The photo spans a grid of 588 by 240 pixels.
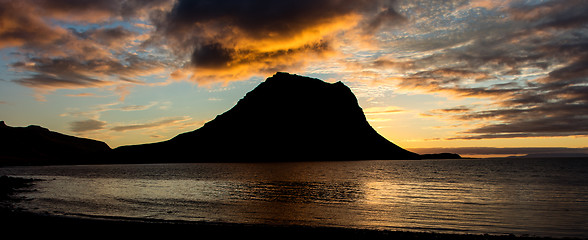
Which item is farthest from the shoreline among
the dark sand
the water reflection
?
the water reflection

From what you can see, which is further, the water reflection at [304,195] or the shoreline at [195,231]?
the water reflection at [304,195]

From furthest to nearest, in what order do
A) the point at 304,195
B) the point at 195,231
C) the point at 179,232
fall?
1. the point at 304,195
2. the point at 195,231
3. the point at 179,232

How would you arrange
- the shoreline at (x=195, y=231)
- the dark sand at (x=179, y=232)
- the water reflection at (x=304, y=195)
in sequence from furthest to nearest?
1. the water reflection at (x=304, y=195)
2. the shoreline at (x=195, y=231)
3. the dark sand at (x=179, y=232)

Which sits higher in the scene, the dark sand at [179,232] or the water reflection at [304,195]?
the dark sand at [179,232]

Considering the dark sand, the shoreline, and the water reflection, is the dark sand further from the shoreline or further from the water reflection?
the water reflection

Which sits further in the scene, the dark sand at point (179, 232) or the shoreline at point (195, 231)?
the shoreline at point (195, 231)

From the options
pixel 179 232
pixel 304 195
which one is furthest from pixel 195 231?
pixel 304 195

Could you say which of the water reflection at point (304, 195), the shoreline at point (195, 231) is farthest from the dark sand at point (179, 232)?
the water reflection at point (304, 195)

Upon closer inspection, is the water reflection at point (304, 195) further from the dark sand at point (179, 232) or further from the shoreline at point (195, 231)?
the dark sand at point (179, 232)

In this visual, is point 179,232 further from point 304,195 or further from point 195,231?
point 304,195

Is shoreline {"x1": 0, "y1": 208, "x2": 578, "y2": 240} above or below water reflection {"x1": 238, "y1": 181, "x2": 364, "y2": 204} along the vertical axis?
above

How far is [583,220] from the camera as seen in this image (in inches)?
1043

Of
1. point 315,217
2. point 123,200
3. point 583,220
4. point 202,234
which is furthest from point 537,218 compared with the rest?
point 123,200

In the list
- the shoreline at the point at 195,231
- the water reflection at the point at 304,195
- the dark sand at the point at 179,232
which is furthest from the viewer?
the water reflection at the point at 304,195
